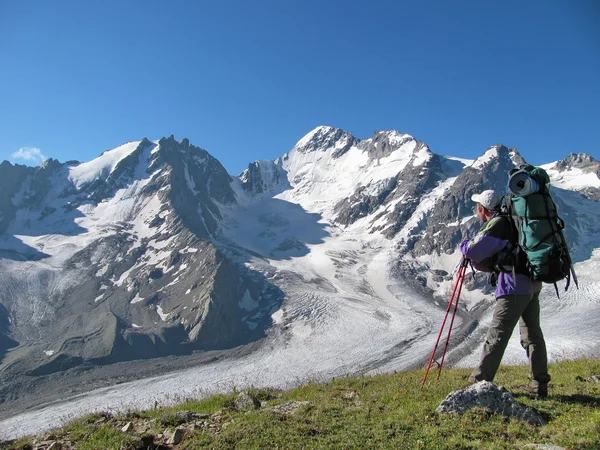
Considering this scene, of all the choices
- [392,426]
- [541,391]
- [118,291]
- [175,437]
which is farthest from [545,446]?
[118,291]

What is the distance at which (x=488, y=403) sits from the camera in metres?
7.33

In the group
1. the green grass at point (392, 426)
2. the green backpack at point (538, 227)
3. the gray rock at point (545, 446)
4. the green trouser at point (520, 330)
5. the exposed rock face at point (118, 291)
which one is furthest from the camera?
the exposed rock face at point (118, 291)


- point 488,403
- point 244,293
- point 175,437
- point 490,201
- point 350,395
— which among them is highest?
point 490,201

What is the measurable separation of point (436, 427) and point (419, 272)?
145 meters

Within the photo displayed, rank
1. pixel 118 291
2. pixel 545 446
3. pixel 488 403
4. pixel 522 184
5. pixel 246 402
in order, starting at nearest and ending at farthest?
pixel 545 446
pixel 488 403
pixel 522 184
pixel 246 402
pixel 118 291

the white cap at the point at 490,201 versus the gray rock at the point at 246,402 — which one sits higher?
the white cap at the point at 490,201

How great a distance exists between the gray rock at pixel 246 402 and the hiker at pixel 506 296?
14.6 feet

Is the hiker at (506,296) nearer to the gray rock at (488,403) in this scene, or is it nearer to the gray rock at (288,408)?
the gray rock at (488,403)

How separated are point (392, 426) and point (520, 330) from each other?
3.24m

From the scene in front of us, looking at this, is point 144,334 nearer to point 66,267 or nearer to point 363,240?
point 66,267

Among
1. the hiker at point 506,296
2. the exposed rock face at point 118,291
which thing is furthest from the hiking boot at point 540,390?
the exposed rock face at point 118,291

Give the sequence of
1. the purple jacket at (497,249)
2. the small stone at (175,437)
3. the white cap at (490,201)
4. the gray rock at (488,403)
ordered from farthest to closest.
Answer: the white cap at (490,201) < the purple jacket at (497,249) < the small stone at (175,437) < the gray rock at (488,403)

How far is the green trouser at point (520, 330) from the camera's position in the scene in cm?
810

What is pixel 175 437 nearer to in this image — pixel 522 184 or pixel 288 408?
pixel 288 408
